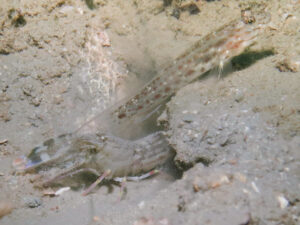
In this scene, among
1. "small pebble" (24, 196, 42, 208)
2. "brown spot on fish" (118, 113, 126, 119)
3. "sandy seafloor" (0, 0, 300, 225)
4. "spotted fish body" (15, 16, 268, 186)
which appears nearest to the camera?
"sandy seafloor" (0, 0, 300, 225)

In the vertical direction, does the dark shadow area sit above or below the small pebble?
above

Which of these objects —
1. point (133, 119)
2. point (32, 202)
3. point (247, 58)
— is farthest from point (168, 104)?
point (32, 202)

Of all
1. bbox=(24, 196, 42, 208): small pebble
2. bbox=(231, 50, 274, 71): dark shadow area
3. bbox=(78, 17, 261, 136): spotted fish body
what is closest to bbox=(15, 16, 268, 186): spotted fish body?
bbox=(78, 17, 261, 136): spotted fish body

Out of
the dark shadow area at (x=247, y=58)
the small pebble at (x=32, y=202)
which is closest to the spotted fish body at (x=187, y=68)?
the dark shadow area at (x=247, y=58)

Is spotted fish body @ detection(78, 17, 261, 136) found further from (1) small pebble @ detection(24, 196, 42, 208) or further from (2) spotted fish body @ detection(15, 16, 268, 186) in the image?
(1) small pebble @ detection(24, 196, 42, 208)

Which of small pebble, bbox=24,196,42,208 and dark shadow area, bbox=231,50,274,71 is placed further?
dark shadow area, bbox=231,50,274,71

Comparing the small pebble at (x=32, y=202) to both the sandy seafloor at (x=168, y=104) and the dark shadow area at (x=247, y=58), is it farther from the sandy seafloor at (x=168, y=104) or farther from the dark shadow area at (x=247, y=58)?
the dark shadow area at (x=247, y=58)

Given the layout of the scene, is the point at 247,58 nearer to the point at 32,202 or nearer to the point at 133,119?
the point at 133,119

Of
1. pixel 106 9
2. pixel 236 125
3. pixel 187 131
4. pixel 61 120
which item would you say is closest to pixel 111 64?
pixel 106 9
